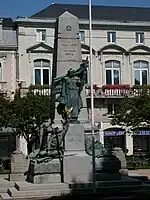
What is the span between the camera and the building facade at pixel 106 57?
4528 centimetres

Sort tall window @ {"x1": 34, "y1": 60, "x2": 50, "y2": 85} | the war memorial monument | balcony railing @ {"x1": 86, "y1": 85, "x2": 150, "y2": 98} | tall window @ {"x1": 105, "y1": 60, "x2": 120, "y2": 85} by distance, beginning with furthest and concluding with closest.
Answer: tall window @ {"x1": 105, "y1": 60, "x2": 120, "y2": 85}, tall window @ {"x1": 34, "y1": 60, "x2": 50, "y2": 85}, balcony railing @ {"x1": 86, "y1": 85, "x2": 150, "y2": 98}, the war memorial monument

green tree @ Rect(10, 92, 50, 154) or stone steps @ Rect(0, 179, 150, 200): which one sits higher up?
green tree @ Rect(10, 92, 50, 154)

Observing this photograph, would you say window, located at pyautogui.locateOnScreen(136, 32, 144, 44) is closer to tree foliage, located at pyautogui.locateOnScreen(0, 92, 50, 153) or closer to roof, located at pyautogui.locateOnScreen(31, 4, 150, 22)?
roof, located at pyautogui.locateOnScreen(31, 4, 150, 22)

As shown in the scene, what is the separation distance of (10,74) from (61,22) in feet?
84.5

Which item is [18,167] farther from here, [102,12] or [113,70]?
[102,12]

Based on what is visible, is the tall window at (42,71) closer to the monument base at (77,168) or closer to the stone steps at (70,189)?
the monument base at (77,168)

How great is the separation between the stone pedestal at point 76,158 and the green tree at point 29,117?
1622 cm

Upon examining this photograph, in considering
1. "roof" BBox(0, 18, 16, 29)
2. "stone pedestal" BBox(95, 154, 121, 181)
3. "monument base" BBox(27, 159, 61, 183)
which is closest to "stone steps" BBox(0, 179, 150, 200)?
"monument base" BBox(27, 159, 61, 183)

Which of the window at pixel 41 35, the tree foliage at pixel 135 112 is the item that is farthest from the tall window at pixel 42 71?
the tree foliage at pixel 135 112

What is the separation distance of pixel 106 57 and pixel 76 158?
30.2m

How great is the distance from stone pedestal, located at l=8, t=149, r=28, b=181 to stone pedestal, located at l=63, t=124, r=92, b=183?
3.97 meters

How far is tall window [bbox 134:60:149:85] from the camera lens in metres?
47.6

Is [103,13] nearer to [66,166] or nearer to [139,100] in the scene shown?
[139,100]

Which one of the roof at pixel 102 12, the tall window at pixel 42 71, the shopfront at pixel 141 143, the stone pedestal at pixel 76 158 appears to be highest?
the roof at pixel 102 12
